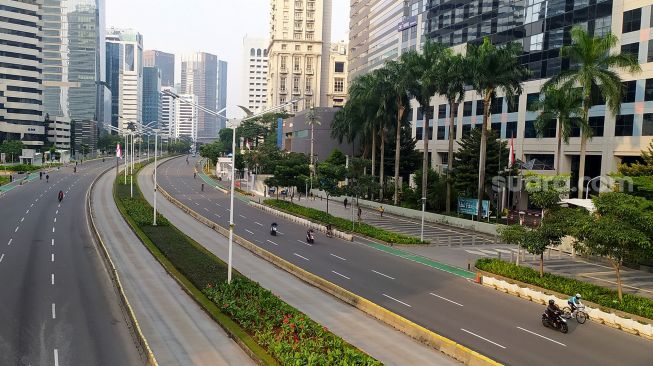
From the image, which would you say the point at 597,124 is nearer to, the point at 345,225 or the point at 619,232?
the point at 345,225

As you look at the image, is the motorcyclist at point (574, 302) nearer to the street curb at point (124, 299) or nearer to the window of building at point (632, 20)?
the street curb at point (124, 299)

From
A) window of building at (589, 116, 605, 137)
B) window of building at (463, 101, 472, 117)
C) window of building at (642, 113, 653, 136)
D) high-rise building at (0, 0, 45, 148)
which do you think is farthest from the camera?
high-rise building at (0, 0, 45, 148)

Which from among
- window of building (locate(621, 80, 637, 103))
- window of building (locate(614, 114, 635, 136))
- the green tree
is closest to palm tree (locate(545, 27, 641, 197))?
window of building (locate(621, 80, 637, 103))

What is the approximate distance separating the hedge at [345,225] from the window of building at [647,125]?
28.9 metres

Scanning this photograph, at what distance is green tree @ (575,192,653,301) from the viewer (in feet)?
91.4

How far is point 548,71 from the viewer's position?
236ft

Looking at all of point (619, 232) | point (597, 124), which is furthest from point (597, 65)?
point (619, 232)

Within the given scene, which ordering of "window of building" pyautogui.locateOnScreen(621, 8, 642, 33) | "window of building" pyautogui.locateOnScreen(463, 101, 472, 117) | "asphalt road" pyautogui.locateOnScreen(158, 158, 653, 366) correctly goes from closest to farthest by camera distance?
"asphalt road" pyautogui.locateOnScreen(158, 158, 653, 366) → "window of building" pyautogui.locateOnScreen(621, 8, 642, 33) → "window of building" pyautogui.locateOnScreen(463, 101, 472, 117)

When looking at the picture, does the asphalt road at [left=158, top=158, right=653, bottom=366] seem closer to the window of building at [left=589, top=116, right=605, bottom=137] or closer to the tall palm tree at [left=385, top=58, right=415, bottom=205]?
the tall palm tree at [left=385, top=58, right=415, bottom=205]

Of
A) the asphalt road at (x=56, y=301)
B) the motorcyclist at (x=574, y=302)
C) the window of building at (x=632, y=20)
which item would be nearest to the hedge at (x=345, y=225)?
the motorcyclist at (x=574, y=302)

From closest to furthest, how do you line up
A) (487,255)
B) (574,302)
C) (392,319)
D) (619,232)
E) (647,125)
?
(392,319) → (574,302) → (619,232) → (487,255) → (647,125)

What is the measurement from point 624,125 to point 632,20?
11360 millimetres

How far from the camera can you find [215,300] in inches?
1104

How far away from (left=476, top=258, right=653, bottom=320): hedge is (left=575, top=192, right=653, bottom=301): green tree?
0.89 meters
